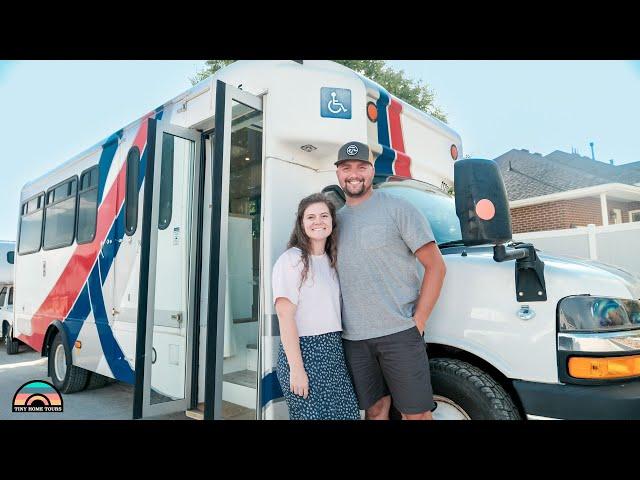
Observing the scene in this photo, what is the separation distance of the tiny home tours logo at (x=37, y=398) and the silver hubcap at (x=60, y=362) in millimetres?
2629

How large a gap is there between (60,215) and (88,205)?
103 centimetres

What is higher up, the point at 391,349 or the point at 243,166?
the point at 243,166

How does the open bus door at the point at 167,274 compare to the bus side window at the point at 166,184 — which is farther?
the bus side window at the point at 166,184

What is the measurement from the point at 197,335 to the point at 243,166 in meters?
1.45

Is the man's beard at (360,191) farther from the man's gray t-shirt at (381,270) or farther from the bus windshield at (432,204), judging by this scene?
the bus windshield at (432,204)

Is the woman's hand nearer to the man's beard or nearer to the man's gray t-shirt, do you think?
the man's gray t-shirt

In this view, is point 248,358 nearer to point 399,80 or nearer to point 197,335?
point 197,335

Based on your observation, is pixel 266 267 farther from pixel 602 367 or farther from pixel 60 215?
pixel 60 215

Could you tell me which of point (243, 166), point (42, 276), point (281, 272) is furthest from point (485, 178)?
point (42, 276)

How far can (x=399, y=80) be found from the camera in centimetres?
1409

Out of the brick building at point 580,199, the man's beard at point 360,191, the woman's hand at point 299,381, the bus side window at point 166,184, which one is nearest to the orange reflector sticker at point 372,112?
the man's beard at point 360,191

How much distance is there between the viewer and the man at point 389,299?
8.13ft

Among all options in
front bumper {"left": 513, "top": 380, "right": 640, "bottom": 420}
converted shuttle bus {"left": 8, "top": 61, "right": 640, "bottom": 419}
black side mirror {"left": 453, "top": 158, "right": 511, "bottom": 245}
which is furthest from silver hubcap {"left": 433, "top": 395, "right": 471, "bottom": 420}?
black side mirror {"left": 453, "top": 158, "right": 511, "bottom": 245}

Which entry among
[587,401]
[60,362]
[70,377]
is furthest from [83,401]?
[587,401]
